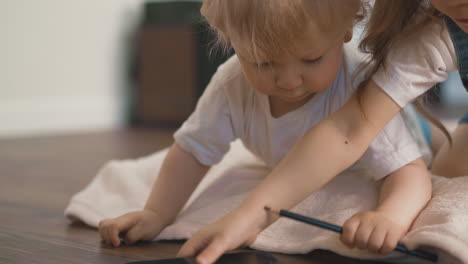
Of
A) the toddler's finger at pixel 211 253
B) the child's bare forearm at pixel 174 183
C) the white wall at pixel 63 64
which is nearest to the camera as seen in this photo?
the toddler's finger at pixel 211 253

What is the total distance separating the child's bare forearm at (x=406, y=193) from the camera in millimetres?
767

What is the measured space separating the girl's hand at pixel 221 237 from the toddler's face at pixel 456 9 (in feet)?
1.05

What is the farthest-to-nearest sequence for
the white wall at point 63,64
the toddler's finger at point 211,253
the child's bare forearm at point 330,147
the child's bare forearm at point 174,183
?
1. the white wall at point 63,64
2. the child's bare forearm at point 174,183
3. the child's bare forearm at point 330,147
4. the toddler's finger at point 211,253

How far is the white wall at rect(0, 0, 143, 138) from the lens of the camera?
92.7 inches

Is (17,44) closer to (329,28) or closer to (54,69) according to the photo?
(54,69)

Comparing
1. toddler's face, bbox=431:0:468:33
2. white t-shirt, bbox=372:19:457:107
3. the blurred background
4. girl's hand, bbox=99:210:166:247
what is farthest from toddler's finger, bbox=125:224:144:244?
the blurred background

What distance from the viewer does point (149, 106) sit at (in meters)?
2.87

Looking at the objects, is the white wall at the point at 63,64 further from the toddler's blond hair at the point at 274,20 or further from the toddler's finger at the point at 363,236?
the toddler's finger at the point at 363,236

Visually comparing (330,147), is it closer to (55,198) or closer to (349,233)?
(349,233)

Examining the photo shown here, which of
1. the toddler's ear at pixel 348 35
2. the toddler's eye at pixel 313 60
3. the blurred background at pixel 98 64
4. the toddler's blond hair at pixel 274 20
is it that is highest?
the toddler's blond hair at pixel 274 20

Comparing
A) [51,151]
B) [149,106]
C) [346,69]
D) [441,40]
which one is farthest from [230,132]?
[149,106]

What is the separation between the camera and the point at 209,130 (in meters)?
0.92

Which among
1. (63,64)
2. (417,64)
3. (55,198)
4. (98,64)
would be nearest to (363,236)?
(417,64)

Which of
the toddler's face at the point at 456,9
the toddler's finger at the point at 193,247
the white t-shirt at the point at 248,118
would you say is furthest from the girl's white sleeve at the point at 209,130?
the toddler's face at the point at 456,9
